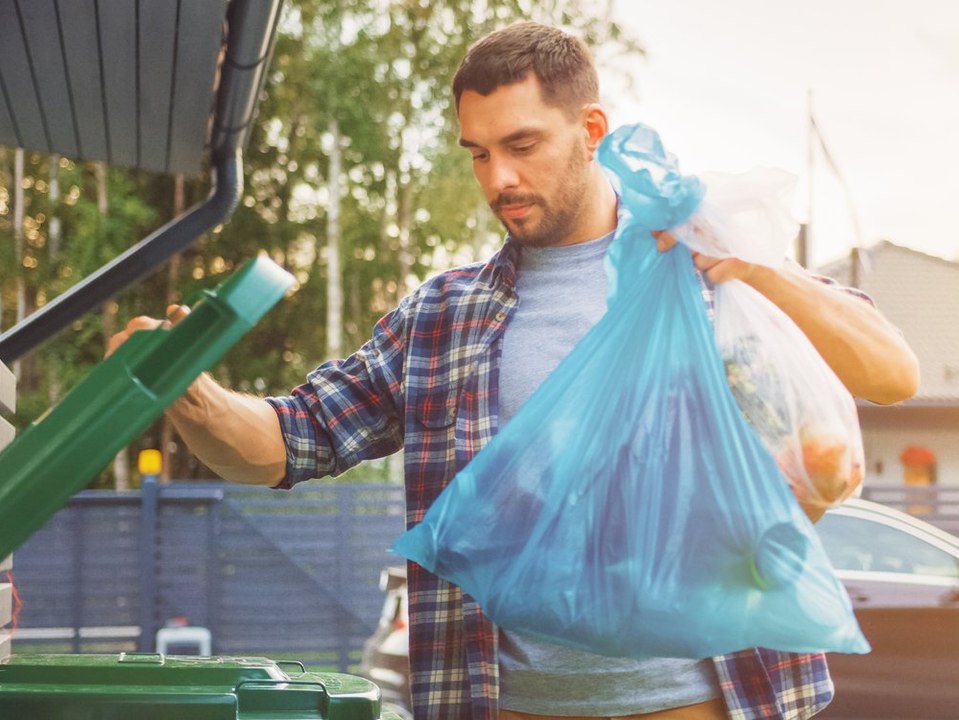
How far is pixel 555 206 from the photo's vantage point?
84.6 inches

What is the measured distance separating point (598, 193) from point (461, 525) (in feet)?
2.48

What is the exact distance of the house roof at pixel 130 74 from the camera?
10.3 feet

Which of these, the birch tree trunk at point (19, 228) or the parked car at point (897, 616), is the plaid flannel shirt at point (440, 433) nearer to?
the parked car at point (897, 616)

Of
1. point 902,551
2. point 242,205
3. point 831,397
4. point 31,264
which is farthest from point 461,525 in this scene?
point 242,205

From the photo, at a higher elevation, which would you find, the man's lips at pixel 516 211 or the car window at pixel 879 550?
the man's lips at pixel 516 211

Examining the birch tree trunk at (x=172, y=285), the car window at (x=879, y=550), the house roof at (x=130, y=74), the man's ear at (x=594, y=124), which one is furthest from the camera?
the birch tree trunk at (x=172, y=285)

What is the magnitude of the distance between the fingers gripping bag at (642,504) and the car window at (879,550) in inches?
218

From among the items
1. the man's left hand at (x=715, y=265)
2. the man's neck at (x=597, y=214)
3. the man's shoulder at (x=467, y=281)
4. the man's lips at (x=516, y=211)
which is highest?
the man's neck at (x=597, y=214)

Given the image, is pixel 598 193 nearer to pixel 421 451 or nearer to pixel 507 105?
pixel 507 105

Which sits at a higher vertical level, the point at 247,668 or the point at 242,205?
the point at 242,205

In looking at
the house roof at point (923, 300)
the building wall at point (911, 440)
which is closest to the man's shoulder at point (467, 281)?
the building wall at point (911, 440)

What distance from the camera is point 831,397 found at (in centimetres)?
189

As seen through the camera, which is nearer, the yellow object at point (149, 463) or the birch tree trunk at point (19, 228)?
the yellow object at point (149, 463)

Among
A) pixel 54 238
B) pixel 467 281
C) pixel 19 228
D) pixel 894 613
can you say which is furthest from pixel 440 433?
pixel 54 238
